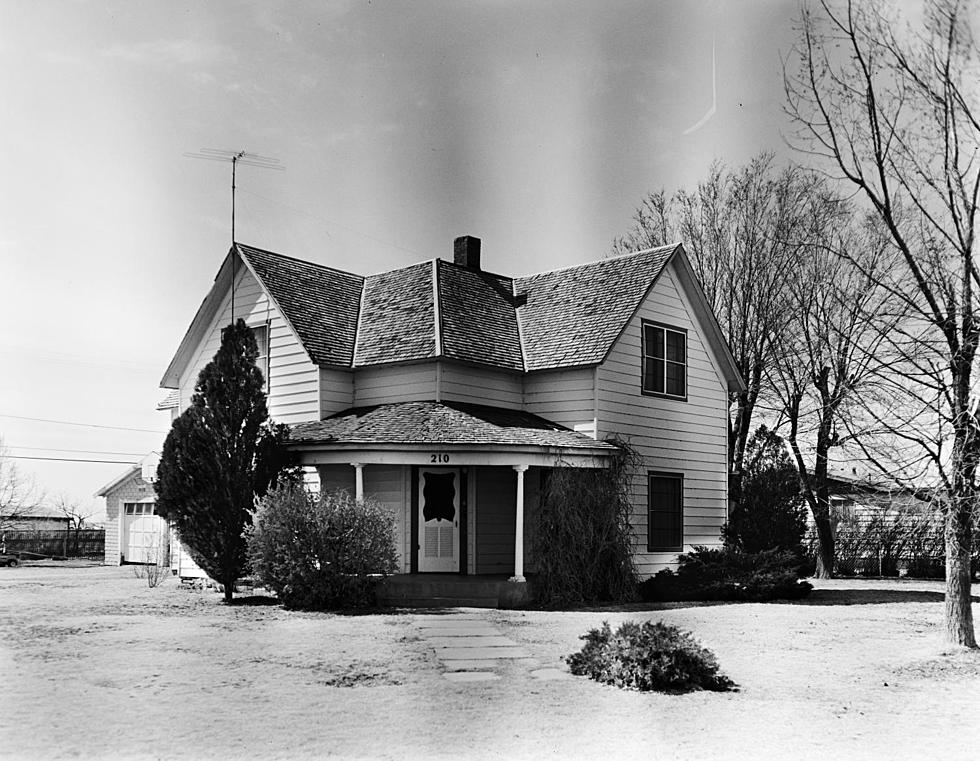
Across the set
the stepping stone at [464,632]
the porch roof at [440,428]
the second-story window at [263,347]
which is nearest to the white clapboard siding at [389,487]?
the porch roof at [440,428]

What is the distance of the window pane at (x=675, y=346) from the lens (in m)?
22.9

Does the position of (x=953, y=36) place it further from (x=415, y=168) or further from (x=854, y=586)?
(x=854, y=586)

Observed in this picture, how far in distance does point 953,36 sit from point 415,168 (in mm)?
6543

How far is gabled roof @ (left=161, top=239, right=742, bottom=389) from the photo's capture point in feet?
69.7

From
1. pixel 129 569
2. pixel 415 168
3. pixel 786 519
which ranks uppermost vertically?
pixel 415 168

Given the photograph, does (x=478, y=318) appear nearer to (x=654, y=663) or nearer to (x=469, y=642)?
(x=469, y=642)

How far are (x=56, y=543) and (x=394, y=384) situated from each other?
82.6 feet

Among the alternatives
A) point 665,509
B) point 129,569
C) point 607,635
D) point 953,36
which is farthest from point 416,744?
point 129,569

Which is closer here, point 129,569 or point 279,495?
point 279,495

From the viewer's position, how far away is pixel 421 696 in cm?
955

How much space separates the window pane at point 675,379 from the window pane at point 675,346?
0.16m

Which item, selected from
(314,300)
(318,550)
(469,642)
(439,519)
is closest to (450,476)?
(439,519)

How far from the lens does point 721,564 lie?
20.1 meters

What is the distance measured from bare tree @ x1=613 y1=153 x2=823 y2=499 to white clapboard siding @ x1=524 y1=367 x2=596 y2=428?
785 centimetres
